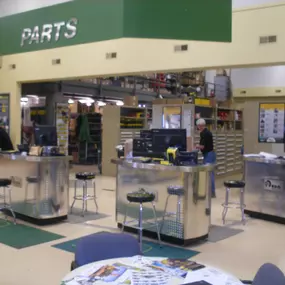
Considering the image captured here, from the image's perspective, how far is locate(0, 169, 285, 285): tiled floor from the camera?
426 cm

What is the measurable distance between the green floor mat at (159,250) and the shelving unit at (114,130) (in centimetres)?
634

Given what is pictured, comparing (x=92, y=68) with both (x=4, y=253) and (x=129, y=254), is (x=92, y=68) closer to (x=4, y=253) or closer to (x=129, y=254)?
(x=4, y=253)

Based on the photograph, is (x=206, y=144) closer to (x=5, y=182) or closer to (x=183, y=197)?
(x=183, y=197)

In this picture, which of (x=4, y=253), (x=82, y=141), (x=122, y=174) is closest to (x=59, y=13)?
(x=122, y=174)

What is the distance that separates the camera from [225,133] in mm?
12312

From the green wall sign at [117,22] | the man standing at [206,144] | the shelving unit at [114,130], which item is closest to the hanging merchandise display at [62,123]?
the shelving unit at [114,130]

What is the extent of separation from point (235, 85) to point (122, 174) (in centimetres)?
861

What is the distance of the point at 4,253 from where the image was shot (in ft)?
16.0

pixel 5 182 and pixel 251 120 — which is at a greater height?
pixel 251 120

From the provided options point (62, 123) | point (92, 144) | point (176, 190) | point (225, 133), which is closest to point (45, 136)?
point (176, 190)

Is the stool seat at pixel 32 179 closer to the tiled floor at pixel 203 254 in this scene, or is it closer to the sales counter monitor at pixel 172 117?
the tiled floor at pixel 203 254

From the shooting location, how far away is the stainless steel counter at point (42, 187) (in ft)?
20.2

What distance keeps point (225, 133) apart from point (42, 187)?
7381mm

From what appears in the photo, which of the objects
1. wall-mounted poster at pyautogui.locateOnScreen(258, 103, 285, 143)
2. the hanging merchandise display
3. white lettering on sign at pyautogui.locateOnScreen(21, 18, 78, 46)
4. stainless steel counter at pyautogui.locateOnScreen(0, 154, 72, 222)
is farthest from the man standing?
the hanging merchandise display
